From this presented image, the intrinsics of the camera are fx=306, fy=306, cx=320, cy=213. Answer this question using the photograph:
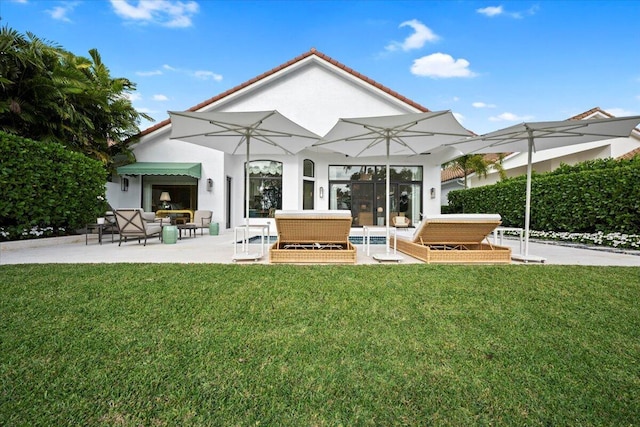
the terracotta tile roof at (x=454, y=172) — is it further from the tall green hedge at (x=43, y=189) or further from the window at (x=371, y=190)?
the tall green hedge at (x=43, y=189)

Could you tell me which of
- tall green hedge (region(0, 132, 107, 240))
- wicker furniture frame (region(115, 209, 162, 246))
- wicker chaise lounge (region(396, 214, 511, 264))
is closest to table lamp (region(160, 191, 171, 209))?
tall green hedge (region(0, 132, 107, 240))

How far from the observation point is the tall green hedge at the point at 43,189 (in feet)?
28.0

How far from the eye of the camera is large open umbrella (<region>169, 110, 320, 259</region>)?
628cm

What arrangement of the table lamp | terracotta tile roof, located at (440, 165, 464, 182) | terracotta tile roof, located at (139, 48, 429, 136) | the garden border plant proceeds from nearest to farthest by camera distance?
the garden border plant
terracotta tile roof, located at (139, 48, 429, 136)
the table lamp
terracotta tile roof, located at (440, 165, 464, 182)

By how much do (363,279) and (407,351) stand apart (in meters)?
2.11

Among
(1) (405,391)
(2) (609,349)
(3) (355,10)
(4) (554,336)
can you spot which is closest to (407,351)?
(1) (405,391)

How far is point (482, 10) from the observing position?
15078 mm

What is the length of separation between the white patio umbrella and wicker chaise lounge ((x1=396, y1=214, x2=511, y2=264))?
2.50ft

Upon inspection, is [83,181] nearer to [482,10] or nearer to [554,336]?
[554,336]

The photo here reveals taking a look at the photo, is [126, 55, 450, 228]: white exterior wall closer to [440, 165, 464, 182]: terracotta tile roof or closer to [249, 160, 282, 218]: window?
[249, 160, 282, 218]: window

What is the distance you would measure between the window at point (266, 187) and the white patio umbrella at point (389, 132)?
24.7 feet

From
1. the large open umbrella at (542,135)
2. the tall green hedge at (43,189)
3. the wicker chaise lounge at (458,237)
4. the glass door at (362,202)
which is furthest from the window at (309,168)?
the wicker chaise lounge at (458,237)

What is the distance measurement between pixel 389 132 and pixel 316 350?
217 inches

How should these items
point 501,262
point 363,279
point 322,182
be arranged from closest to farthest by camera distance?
point 363,279 < point 501,262 < point 322,182
